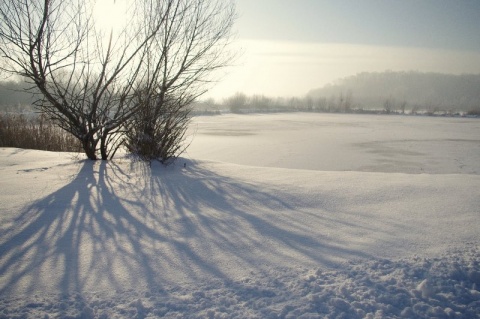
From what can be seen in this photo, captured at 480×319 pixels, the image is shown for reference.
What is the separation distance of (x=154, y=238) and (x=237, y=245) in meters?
0.66

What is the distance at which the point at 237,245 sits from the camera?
2182mm

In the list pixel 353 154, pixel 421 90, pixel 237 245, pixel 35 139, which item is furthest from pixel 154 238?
pixel 421 90

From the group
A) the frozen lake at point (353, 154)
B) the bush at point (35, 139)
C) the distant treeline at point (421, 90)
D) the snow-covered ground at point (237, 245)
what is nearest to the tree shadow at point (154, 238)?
the snow-covered ground at point (237, 245)

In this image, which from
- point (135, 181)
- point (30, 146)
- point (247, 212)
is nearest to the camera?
point (247, 212)

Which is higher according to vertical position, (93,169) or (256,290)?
(93,169)

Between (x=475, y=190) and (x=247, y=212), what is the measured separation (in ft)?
8.82

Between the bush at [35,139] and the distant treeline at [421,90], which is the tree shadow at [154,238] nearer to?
the bush at [35,139]

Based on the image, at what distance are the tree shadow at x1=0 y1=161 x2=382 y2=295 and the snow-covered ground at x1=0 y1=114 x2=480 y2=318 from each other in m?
0.01

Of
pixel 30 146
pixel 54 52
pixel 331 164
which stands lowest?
pixel 331 164

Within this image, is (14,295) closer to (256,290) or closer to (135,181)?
(256,290)

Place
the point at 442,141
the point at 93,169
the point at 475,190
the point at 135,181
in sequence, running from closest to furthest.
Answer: the point at 475,190
the point at 135,181
the point at 93,169
the point at 442,141

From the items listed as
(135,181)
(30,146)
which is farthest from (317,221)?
(30,146)

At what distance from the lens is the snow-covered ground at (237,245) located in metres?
1.61

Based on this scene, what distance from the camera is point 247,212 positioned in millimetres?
2801
